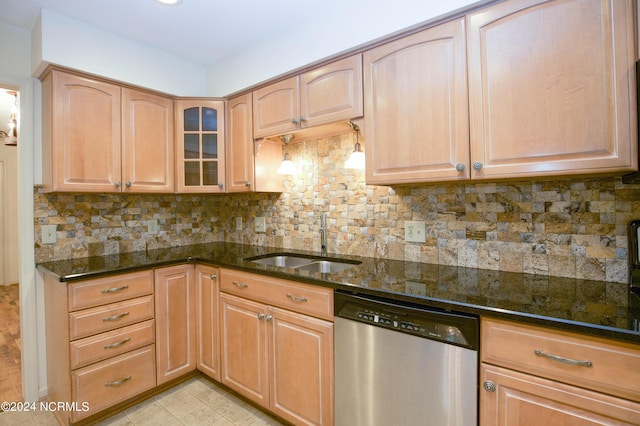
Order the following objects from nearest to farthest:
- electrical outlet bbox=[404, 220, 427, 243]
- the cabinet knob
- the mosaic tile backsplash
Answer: the cabinet knob < the mosaic tile backsplash < electrical outlet bbox=[404, 220, 427, 243]

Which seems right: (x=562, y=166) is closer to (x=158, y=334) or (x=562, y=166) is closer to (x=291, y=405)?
(x=291, y=405)

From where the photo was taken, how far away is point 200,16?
6.23ft

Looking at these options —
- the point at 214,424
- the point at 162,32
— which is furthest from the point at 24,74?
the point at 214,424

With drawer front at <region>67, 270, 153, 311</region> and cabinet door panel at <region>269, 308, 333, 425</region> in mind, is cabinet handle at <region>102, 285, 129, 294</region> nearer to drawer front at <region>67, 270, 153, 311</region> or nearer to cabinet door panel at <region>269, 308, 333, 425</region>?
drawer front at <region>67, 270, 153, 311</region>

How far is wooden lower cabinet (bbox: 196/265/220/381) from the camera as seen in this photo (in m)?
2.10

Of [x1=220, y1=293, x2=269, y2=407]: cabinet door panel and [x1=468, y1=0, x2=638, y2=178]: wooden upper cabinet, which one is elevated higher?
[x1=468, y1=0, x2=638, y2=178]: wooden upper cabinet

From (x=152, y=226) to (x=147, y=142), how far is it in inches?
29.0

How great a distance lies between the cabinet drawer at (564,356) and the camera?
872 mm

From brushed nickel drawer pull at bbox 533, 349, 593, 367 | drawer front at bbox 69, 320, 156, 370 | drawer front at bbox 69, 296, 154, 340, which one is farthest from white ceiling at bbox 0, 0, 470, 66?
drawer front at bbox 69, 320, 156, 370

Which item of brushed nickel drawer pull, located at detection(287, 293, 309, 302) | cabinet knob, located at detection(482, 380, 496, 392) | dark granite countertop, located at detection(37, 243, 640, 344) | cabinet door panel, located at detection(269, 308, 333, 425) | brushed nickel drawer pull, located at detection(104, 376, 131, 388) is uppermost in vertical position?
dark granite countertop, located at detection(37, 243, 640, 344)

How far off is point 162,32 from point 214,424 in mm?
2478

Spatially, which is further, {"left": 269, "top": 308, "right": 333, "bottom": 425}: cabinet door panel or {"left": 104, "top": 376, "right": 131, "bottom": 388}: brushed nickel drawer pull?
{"left": 104, "top": 376, "right": 131, "bottom": 388}: brushed nickel drawer pull

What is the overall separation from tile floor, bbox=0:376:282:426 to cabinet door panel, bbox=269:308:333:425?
282 mm

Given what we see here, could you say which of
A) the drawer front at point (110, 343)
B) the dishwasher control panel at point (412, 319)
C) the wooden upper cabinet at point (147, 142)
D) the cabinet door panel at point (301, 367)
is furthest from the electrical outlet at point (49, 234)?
the dishwasher control panel at point (412, 319)
